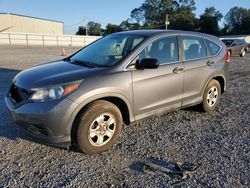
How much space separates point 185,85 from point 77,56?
207 centimetres

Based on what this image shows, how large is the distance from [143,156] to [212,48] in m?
3.17

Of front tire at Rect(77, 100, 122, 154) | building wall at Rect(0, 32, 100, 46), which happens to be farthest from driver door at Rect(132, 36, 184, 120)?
building wall at Rect(0, 32, 100, 46)

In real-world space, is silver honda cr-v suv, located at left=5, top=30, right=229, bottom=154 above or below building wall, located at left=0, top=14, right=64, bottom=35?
below

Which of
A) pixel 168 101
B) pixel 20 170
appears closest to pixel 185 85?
pixel 168 101

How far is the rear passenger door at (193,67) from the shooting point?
555cm

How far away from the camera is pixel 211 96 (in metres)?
6.37

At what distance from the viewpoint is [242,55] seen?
2291 centimetres

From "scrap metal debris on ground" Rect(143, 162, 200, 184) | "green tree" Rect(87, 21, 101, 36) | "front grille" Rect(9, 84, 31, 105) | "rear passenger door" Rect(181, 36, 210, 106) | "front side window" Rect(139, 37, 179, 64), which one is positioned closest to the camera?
"scrap metal debris on ground" Rect(143, 162, 200, 184)

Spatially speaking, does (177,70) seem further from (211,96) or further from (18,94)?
(18,94)

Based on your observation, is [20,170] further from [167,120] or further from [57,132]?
[167,120]

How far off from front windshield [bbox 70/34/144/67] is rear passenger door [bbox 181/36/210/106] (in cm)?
106

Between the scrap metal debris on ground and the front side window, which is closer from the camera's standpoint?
the scrap metal debris on ground

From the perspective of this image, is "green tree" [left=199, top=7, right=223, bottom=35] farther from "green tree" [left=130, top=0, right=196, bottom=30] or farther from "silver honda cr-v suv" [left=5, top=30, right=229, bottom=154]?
"silver honda cr-v suv" [left=5, top=30, right=229, bottom=154]

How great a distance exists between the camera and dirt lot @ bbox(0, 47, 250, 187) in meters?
3.61
